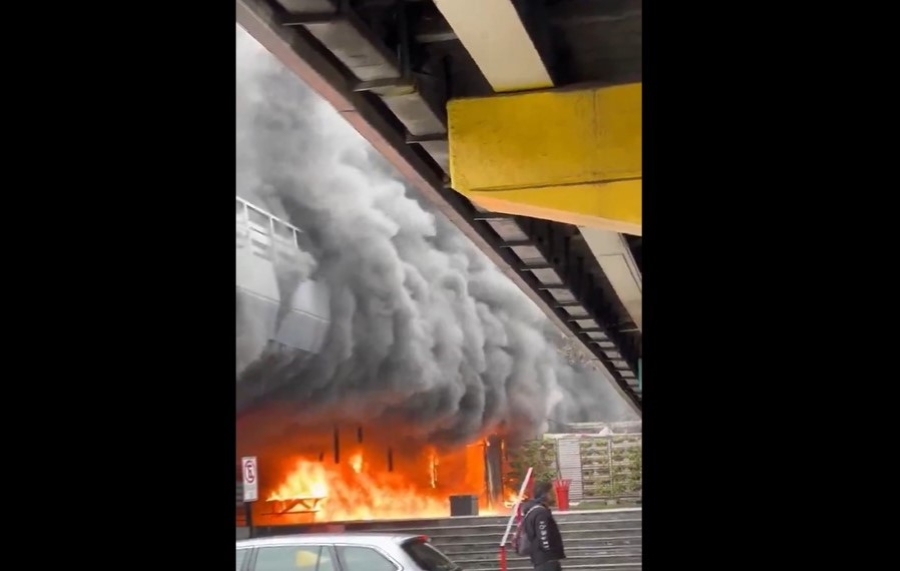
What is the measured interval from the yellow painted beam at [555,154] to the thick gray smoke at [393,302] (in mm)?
14193

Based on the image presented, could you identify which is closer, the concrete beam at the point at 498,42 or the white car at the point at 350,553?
the concrete beam at the point at 498,42

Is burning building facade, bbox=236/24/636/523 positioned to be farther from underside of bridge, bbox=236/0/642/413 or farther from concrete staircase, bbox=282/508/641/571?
underside of bridge, bbox=236/0/642/413

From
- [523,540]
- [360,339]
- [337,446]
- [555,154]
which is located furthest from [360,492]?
[555,154]

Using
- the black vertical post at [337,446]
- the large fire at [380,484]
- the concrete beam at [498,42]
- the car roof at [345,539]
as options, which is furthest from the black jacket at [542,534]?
the black vertical post at [337,446]

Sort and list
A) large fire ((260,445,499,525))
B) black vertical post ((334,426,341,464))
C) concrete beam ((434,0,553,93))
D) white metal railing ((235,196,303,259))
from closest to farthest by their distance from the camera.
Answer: concrete beam ((434,0,553,93))
white metal railing ((235,196,303,259))
large fire ((260,445,499,525))
black vertical post ((334,426,341,464))

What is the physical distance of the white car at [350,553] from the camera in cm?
479

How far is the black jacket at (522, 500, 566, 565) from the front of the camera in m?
6.20

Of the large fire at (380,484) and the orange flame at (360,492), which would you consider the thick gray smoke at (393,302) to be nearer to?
the large fire at (380,484)

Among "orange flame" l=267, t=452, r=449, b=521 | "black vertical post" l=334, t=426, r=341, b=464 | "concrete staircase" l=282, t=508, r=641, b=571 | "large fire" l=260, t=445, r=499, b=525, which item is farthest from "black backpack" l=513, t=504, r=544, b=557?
"black vertical post" l=334, t=426, r=341, b=464

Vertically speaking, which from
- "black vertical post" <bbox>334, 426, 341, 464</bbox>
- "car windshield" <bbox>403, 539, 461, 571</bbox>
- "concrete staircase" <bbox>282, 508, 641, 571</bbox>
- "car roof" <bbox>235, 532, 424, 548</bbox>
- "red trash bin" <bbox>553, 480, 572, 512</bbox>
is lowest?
"concrete staircase" <bbox>282, 508, 641, 571</bbox>

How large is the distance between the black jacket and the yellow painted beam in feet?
8.39
